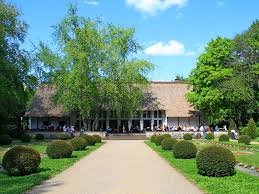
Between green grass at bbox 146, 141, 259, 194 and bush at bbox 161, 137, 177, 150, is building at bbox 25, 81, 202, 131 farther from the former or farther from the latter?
green grass at bbox 146, 141, 259, 194

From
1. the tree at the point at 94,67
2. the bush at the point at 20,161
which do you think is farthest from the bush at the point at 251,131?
the bush at the point at 20,161

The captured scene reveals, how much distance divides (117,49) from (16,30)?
17.8 meters

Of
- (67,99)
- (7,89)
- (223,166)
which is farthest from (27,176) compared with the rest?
(67,99)

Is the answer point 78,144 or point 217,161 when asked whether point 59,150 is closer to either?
point 78,144

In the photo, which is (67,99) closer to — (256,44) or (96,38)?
(96,38)

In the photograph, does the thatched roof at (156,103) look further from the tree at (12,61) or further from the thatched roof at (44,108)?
the tree at (12,61)

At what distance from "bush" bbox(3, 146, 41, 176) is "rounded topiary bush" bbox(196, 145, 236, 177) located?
21.4 feet

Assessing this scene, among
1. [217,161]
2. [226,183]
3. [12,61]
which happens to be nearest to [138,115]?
[12,61]

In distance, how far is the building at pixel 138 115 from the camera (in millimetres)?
65375

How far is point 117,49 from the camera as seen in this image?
2216 inches

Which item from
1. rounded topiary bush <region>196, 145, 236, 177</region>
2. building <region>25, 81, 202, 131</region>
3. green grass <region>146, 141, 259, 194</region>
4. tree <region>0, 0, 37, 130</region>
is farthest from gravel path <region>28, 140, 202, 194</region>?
building <region>25, 81, 202, 131</region>

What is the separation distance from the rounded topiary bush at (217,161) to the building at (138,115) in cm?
4826

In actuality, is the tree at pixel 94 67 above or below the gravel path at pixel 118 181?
above

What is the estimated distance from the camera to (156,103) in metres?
67.1
